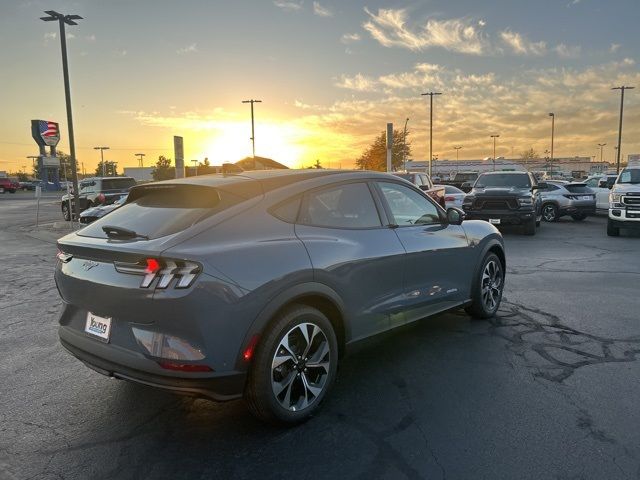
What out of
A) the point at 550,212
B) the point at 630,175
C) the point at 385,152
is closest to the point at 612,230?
the point at 630,175

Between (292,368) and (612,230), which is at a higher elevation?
(292,368)

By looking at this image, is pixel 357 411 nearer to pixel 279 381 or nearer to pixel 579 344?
pixel 279 381

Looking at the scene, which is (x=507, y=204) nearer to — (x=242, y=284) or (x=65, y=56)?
(x=242, y=284)

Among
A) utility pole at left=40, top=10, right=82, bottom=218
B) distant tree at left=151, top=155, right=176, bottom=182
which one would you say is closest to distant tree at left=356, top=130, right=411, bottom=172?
distant tree at left=151, top=155, right=176, bottom=182

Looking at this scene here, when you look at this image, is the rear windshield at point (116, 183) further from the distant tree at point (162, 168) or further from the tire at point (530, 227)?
the distant tree at point (162, 168)

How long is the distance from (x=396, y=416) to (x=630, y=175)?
538 inches

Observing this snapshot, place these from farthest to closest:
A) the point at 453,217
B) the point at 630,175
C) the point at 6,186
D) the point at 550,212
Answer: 1. the point at 6,186
2. the point at 550,212
3. the point at 630,175
4. the point at 453,217

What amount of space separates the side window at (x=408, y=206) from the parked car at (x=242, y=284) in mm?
Answer: 71

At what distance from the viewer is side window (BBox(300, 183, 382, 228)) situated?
354 centimetres

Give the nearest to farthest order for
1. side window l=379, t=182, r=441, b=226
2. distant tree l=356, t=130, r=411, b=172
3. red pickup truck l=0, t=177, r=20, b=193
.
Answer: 1. side window l=379, t=182, r=441, b=226
2. red pickup truck l=0, t=177, r=20, b=193
3. distant tree l=356, t=130, r=411, b=172

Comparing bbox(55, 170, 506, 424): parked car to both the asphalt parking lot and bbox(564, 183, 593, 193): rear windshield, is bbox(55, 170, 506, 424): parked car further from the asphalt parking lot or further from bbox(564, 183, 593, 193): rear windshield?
bbox(564, 183, 593, 193): rear windshield

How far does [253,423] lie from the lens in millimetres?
3293

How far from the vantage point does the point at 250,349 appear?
9.68 feet

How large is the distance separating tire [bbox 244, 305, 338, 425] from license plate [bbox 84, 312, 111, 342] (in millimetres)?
937
